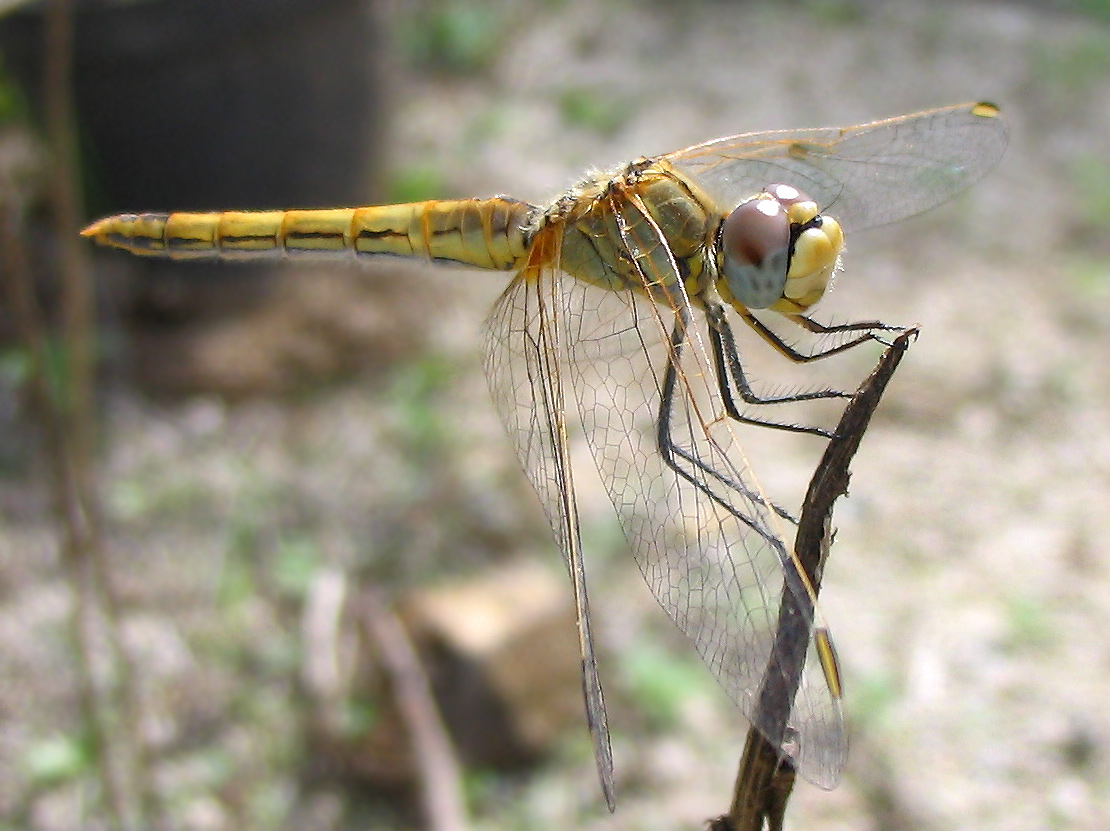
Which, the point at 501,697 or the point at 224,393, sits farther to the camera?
the point at 224,393

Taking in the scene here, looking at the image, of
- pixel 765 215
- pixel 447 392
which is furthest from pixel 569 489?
pixel 447 392

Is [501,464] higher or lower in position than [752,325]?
higher

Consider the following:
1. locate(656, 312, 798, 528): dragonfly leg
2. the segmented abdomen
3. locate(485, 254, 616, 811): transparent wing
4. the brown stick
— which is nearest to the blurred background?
the segmented abdomen

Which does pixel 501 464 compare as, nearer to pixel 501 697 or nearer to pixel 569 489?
pixel 501 697

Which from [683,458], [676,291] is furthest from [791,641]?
[676,291]

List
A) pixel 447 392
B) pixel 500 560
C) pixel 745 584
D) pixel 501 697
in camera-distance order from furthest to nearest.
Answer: pixel 447 392
pixel 500 560
pixel 501 697
pixel 745 584

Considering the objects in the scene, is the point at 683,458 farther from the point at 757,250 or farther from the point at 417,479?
the point at 417,479

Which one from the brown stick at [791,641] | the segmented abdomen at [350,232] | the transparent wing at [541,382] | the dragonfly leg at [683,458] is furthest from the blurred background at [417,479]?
the brown stick at [791,641]
